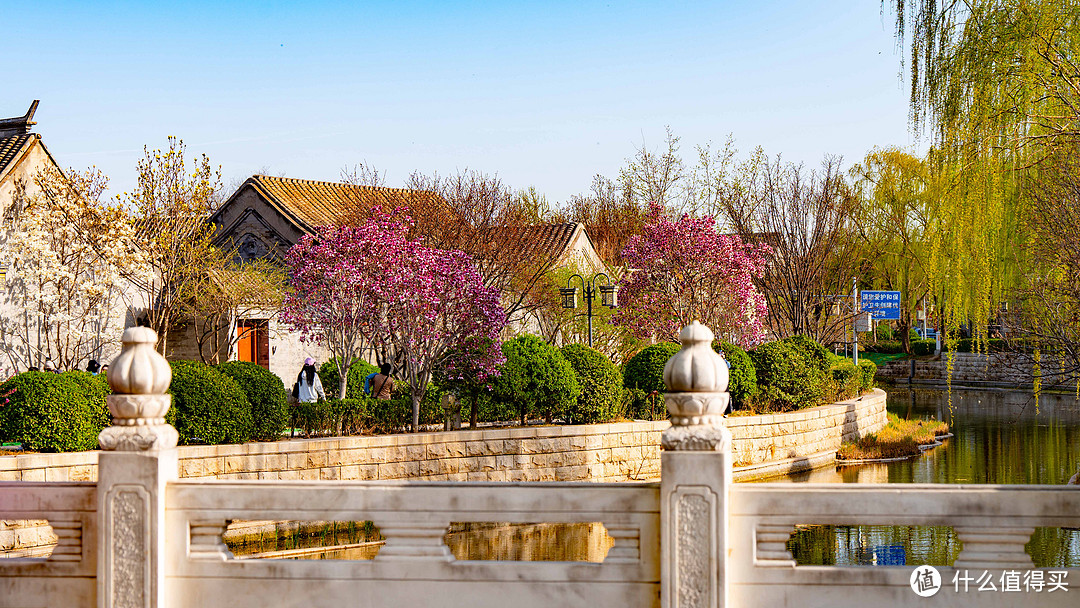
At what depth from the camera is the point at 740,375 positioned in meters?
18.6

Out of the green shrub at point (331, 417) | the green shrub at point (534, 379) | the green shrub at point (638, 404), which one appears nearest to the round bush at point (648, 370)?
the green shrub at point (638, 404)

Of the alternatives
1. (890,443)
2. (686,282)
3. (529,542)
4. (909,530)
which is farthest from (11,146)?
(890,443)

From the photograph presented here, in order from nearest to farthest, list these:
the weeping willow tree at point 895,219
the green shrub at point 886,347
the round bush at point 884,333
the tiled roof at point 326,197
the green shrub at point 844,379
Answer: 1. the green shrub at point 844,379
2. the tiled roof at point 326,197
3. the weeping willow tree at point 895,219
4. the green shrub at point 886,347
5. the round bush at point 884,333

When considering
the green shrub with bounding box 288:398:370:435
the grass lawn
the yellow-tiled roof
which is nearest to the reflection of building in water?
the green shrub with bounding box 288:398:370:435

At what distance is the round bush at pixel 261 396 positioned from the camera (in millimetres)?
12789

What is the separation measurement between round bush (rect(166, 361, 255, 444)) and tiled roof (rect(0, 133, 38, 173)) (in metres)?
9.44

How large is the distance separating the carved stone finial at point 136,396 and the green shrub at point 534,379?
9.22 metres

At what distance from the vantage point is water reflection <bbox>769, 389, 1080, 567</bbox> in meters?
11.8

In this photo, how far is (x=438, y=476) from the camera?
1417 cm

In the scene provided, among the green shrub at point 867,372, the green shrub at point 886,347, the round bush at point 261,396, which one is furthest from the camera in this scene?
the green shrub at point 886,347

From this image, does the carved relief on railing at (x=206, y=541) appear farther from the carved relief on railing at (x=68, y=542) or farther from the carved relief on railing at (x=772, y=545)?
the carved relief on railing at (x=772, y=545)

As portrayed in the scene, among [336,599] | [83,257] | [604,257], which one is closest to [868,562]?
[336,599]

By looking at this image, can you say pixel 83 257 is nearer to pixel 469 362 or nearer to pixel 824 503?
pixel 469 362

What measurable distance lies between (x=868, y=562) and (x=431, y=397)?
651cm
